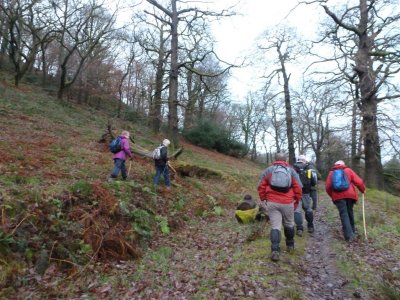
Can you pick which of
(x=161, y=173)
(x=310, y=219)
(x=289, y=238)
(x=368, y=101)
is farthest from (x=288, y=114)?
(x=289, y=238)

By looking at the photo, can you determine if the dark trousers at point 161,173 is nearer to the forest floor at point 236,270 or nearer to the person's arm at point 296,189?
the forest floor at point 236,270

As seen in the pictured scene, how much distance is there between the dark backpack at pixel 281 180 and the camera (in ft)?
20.8

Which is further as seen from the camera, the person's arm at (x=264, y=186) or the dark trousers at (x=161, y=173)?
the dark trousers at (x=161, y=173)

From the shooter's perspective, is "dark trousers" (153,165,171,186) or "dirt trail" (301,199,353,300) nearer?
"dirt trail" (301,199,353,300)

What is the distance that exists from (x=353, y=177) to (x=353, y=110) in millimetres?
9004

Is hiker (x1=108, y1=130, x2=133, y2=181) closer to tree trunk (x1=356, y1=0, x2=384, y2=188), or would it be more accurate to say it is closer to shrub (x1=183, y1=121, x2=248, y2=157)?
tree trunk (x1=356, y1=0, x2=384, y2=188)

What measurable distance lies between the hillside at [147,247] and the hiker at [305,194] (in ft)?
1.09

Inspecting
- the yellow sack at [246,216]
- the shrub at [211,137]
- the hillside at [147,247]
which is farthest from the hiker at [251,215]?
the shrub at [211,137]

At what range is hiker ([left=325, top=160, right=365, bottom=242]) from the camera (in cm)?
768

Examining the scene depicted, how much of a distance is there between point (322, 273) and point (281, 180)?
172 centimetres

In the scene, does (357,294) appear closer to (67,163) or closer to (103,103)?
(67,163)

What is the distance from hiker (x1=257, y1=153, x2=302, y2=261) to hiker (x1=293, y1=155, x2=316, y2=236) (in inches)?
69.6

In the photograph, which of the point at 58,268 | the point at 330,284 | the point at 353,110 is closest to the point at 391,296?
the point at 330,284

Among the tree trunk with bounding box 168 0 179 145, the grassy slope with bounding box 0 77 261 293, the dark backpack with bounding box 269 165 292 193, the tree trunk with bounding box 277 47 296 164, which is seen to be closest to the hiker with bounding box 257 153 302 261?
the dark backpack with bounding box 269 165 292 193
